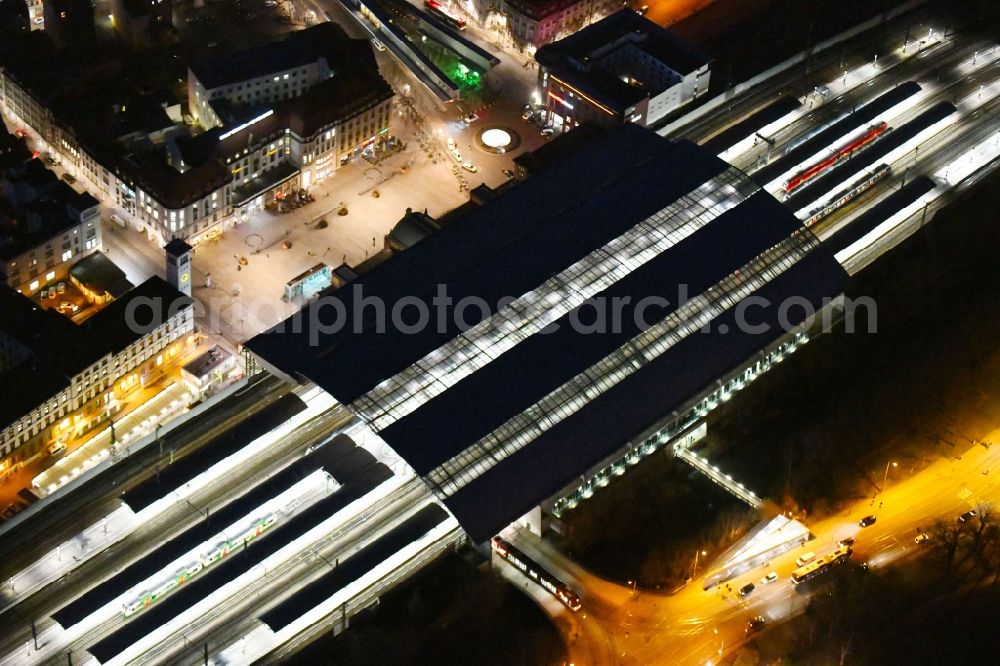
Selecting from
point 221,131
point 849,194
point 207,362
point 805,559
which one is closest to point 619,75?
point 849,194

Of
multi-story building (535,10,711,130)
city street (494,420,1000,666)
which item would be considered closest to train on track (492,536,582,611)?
city street (494,420,1000,666)

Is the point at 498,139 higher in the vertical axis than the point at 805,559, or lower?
higher

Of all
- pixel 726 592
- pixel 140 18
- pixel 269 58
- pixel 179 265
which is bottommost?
pixel 726 592

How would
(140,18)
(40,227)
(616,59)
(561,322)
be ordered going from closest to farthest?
(561,322) → (40,227) → (140,18) → (616,59)

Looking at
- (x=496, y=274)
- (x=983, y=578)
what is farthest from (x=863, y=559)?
(x=496, y=274)

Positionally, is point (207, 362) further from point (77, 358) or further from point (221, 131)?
point (221, 131)

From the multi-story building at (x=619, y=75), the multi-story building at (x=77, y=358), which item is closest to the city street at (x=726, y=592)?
the multi-story building at (x=77, y=358)

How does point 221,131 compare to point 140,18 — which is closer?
point 221,131
